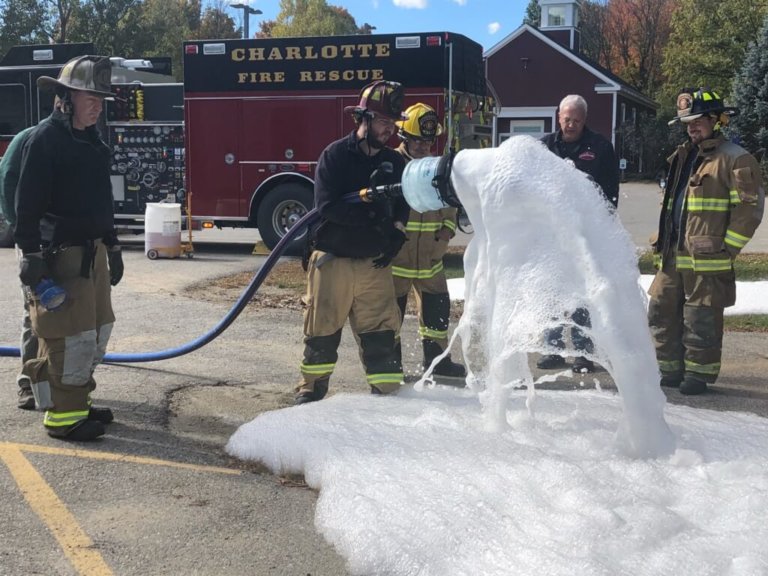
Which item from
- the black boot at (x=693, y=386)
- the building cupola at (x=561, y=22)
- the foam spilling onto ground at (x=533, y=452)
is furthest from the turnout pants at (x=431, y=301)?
the building cupola at (x=561, y=22)

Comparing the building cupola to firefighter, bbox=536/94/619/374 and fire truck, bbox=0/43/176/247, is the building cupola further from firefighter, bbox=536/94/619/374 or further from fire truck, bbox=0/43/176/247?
firefighter, bbox=536/94/619/374

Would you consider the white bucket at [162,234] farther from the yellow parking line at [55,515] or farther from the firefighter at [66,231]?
the yellow parking line at [55,515]

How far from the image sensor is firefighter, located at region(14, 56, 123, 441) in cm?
442

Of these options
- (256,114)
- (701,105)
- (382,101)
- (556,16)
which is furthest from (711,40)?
(382,101)

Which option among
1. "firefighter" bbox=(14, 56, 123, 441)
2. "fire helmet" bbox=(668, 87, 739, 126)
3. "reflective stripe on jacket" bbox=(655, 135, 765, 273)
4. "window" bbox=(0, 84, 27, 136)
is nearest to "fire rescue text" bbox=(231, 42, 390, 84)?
"window" bbox=(0, 84, 27, 136)

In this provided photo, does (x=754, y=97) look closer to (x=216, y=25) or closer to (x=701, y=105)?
(x=701, y=105)

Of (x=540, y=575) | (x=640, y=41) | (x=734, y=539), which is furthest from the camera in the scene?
(x=640, y=41)

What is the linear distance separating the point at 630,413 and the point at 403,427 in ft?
3.86

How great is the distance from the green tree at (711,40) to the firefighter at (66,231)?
36.3 meters

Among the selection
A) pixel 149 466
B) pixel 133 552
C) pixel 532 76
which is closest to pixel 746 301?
pixel 149 466

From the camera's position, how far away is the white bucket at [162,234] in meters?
12.7

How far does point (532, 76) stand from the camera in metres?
Result: 37.7

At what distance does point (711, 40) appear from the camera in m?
39.0

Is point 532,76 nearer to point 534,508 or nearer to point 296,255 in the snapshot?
point 296,255
